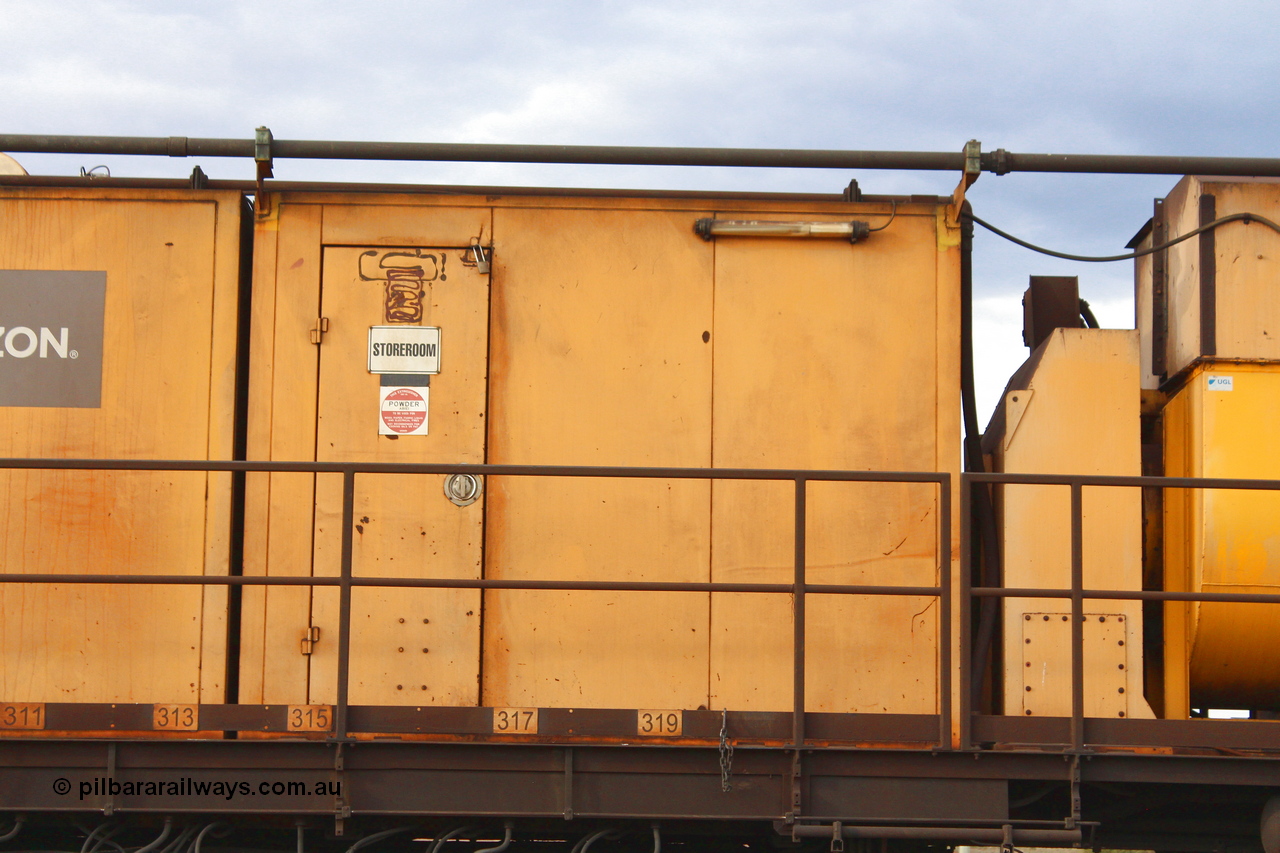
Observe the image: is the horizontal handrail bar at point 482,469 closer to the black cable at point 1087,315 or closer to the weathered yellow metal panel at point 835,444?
the weathered yellow metal panel at point 835,444

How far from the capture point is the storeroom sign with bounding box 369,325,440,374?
505 cm

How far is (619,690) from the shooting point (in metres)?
4.84

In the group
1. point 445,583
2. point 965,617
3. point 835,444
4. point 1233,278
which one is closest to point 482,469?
point 445,583

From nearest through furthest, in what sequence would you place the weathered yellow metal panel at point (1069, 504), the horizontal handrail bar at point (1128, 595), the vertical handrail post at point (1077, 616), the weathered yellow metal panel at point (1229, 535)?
1. the horizontal handrail bar at point (1128, 595)
2. the vertical handrail post at point (1077, 616)
3. the weathered yellow metal panel at point (1229, 535)
4. the weathered yellow metal panel at point (1069, 504)

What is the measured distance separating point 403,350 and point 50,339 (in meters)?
1.70

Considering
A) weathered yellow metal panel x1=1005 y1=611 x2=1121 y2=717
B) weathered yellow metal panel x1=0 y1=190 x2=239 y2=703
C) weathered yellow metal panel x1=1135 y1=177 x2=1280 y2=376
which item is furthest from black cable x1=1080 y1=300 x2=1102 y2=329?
weathered yellow metal panel x1=0 y1=190 x2=239 y2=703

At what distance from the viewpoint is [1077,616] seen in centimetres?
439

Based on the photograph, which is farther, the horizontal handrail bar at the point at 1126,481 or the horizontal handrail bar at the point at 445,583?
the horizontal handrail bar at the point at 1126,481

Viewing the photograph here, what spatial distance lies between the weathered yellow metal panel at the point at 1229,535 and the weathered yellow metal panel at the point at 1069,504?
0.25 m

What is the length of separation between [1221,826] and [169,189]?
590 centimetres

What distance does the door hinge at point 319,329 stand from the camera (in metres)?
5.02

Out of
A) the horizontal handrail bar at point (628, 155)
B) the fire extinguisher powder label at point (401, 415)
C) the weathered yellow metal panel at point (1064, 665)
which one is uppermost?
the horizontal handrail bar at point (628, 155)

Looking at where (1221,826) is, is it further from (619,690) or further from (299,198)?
(299,198)

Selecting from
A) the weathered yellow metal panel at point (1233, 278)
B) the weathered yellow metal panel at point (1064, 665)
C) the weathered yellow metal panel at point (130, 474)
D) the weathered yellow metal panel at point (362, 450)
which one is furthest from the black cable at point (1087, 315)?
the weathered yellow metal panel at point (130, 474)
